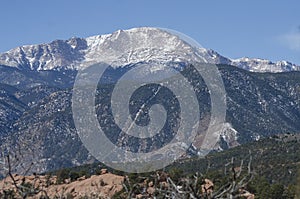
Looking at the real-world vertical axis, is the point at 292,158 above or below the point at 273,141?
below

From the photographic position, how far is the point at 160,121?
176 metres

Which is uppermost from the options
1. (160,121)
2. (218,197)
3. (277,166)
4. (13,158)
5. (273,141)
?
(160,121)

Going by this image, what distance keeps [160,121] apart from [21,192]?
169960 mm

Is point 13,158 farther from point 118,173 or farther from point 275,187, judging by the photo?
point 118,173

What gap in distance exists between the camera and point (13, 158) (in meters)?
7.44

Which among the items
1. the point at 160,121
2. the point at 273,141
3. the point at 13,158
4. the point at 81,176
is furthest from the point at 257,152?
the point at 13,158

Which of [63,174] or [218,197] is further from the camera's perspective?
[63,174]

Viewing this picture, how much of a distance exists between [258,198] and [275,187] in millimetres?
2865

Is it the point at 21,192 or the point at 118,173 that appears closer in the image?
the point at 21,192

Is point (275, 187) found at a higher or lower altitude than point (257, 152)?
lower

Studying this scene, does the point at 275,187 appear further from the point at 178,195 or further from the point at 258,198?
the point at 178,195

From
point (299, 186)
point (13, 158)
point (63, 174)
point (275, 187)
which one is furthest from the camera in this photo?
point (63, 174)

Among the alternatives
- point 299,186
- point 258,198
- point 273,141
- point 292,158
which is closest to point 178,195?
point 299,186

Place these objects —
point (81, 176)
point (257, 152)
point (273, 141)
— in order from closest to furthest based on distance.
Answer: point (81, 176)
point (257, 152)
point (273, 141)
